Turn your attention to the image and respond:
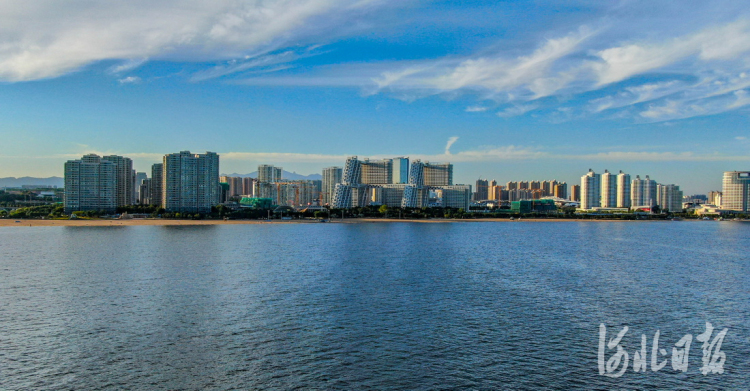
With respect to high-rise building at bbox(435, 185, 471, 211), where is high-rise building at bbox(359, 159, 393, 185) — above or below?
above

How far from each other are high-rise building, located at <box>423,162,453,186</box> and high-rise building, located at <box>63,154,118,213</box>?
333ft

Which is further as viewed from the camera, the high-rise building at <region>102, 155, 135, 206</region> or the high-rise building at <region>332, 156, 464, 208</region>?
the high-rise building at <region>332, 156, 464, 208</region>

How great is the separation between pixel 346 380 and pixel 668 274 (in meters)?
34.5

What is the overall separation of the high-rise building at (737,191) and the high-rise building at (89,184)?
680 ft

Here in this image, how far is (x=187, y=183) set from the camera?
128500 millimetres

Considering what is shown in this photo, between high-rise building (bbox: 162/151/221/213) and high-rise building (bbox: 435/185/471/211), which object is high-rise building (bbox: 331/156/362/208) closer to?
high-rise building (bbox: 435/185/471/211)

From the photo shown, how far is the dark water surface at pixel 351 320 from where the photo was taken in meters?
19.1

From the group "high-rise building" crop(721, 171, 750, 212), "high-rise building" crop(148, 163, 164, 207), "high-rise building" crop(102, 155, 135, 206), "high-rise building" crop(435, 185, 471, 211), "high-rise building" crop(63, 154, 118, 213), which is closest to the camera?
"high-rise building" crop(63, 154, 118, 213)

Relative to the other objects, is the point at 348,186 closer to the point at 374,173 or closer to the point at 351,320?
the point at 374,173

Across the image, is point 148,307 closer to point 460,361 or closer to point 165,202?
point 460,361

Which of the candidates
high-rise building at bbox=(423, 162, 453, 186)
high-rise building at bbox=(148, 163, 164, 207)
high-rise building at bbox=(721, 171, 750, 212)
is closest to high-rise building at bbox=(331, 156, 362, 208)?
high-rise building at bbox=(423, 162, 453, 186)

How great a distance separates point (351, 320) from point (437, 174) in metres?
164

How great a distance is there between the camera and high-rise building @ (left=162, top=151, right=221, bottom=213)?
128125mm
